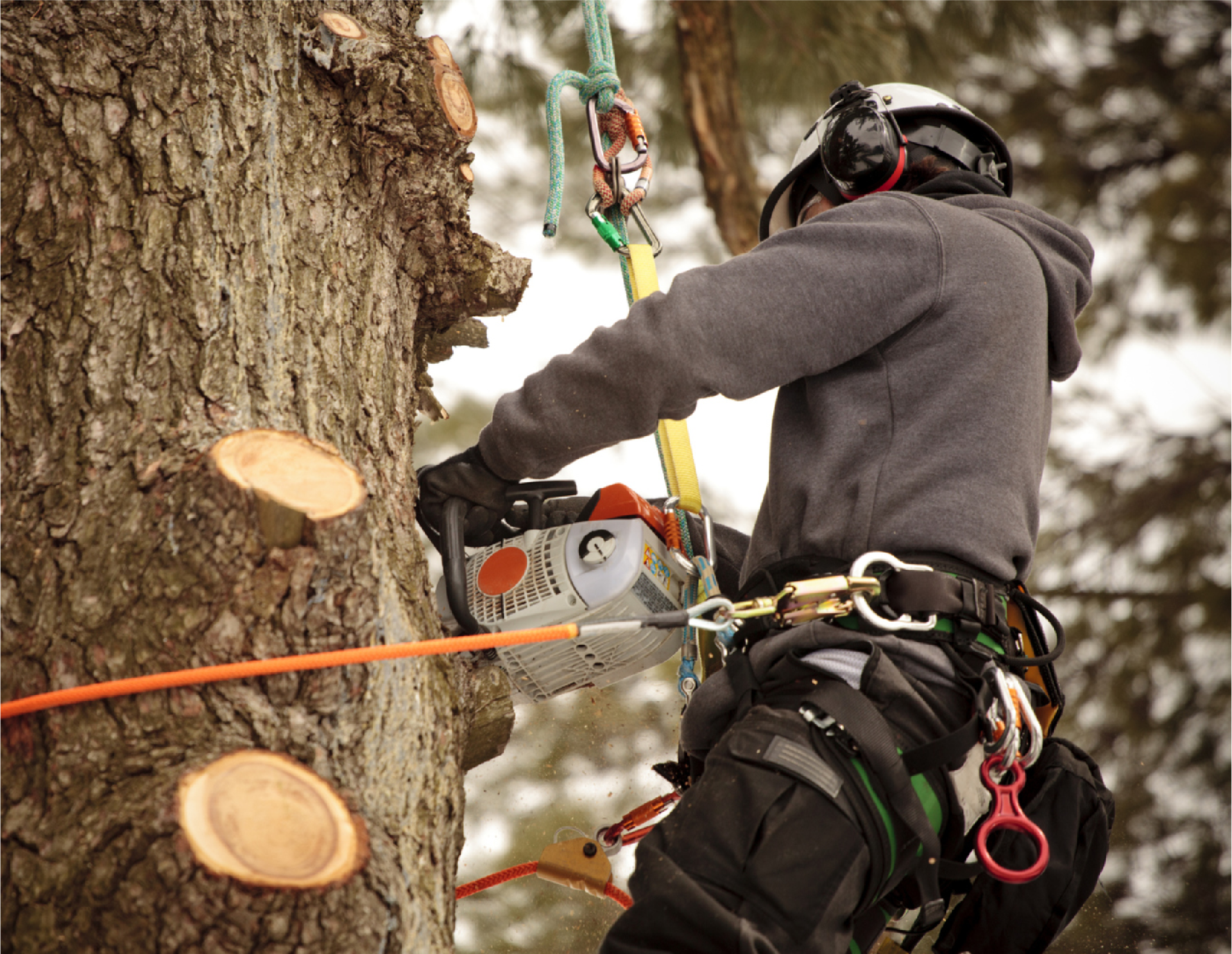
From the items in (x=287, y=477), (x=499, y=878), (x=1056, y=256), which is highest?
(x=1056, y=256)

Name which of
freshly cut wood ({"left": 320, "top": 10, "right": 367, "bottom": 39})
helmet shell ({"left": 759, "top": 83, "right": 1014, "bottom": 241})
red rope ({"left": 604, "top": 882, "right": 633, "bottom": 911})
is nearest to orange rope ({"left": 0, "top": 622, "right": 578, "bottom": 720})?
red rope ({"left": 604, "top": 882, "right": 633, "bottom": 911})

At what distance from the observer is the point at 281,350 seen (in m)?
1.27

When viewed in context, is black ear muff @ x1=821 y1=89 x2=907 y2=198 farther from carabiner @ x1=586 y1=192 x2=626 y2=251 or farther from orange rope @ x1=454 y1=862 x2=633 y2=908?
orange rope @ x1=454 y1=862 x2=633 y2=908

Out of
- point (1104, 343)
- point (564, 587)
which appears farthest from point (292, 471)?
point (1104, 343)

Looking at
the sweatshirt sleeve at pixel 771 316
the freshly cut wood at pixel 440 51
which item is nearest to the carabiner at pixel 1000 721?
the sweatshirt sleeve at pixel 771 316

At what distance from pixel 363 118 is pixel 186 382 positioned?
58 centimetres

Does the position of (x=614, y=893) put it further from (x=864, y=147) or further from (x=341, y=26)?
(x=341, y=26)

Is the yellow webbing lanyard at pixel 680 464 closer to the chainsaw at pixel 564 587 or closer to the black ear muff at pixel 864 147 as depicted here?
the chainsaw at pixel 564 587

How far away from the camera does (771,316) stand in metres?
1.38

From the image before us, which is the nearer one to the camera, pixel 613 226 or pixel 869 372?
pixel 869 372

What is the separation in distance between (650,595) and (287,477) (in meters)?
0.75

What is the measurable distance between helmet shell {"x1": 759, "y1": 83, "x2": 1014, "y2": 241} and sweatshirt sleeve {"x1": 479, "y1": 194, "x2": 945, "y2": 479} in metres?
0.43

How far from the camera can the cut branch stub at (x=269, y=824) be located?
2.88 ft

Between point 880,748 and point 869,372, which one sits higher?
point 869,372
